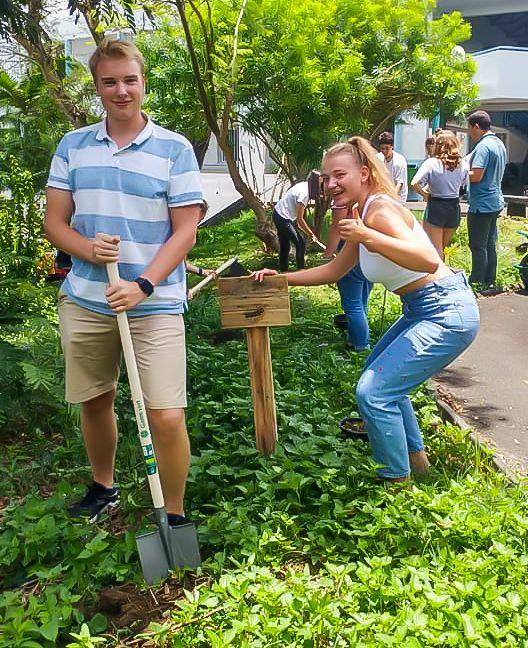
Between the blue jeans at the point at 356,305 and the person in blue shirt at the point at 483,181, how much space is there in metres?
3.19

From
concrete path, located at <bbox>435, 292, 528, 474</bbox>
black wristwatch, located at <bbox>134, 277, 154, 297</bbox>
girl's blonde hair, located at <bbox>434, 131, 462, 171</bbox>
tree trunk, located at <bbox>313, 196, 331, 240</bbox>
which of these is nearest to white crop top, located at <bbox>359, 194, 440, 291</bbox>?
black wristwatch, located at <bbox>134, 277, 154, 297</bbox>

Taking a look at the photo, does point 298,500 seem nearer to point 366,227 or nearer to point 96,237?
point 366,227

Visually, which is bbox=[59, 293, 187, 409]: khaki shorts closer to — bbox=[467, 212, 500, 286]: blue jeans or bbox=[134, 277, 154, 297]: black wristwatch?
bbox=[134, 277, 154, 297]: black wristwatch

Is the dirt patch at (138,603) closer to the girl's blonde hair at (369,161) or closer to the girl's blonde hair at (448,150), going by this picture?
the girl's blonde hair at (369,161)

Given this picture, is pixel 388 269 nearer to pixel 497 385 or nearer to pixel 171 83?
pixel 497 385

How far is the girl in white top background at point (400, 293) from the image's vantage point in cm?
368

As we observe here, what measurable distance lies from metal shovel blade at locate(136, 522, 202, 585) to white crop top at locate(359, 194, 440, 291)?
1446 mm

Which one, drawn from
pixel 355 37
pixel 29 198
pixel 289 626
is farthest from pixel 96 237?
pixel 355 37

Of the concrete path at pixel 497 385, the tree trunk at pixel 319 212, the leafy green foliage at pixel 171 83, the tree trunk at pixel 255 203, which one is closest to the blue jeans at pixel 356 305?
the concrete path at pixel 497 385

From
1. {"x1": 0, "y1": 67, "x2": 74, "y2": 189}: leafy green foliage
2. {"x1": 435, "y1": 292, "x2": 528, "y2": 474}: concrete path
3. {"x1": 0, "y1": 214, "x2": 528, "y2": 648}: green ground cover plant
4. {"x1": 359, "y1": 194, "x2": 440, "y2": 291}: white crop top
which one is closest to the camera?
{"x1": 0, "y1": 214, "x2": 528, "y2": 648}: green ground cover plant

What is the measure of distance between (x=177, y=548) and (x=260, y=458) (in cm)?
97

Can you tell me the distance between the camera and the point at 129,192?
341 cm

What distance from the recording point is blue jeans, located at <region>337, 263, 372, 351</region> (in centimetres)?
657

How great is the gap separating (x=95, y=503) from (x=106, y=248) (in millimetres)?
1366
